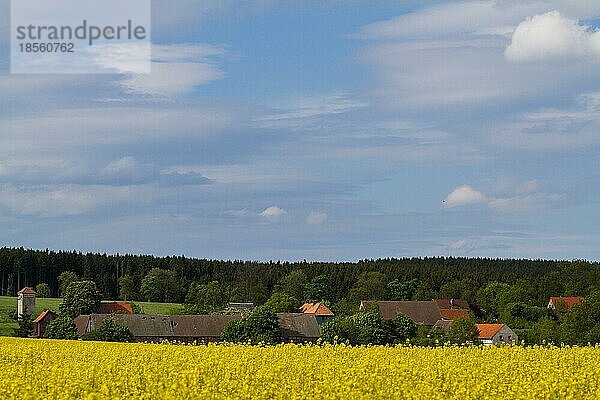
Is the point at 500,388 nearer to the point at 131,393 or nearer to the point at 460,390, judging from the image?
the point at 460,390

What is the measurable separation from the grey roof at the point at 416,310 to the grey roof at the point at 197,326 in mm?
31782

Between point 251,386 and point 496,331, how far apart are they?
74.9 metres

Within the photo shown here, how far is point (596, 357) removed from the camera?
25.1 meters

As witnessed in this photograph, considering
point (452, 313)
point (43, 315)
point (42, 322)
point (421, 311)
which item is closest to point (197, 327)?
point (42, 322)

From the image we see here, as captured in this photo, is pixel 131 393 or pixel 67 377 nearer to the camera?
pixel 131 393

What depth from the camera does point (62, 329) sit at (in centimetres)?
8900

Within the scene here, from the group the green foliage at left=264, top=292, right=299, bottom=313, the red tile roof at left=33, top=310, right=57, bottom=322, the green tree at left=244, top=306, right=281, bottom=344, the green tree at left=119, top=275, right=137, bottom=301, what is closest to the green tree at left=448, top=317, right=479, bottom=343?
the green tree at left=244, top=306, right=281, bottom=344

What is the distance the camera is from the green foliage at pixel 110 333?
3131 inches

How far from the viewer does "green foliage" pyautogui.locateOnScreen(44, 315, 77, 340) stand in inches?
3430

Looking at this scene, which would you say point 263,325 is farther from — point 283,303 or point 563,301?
point 563,301

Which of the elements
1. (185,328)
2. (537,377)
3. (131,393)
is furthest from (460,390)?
(185,328)

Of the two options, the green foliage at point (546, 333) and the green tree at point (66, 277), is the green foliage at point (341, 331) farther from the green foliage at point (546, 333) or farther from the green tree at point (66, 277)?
the green tree at point (66, 277)

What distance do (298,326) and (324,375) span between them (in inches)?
3156

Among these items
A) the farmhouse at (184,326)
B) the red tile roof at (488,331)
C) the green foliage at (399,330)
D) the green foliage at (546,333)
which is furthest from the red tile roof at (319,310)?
the green foliage at (546,333)
